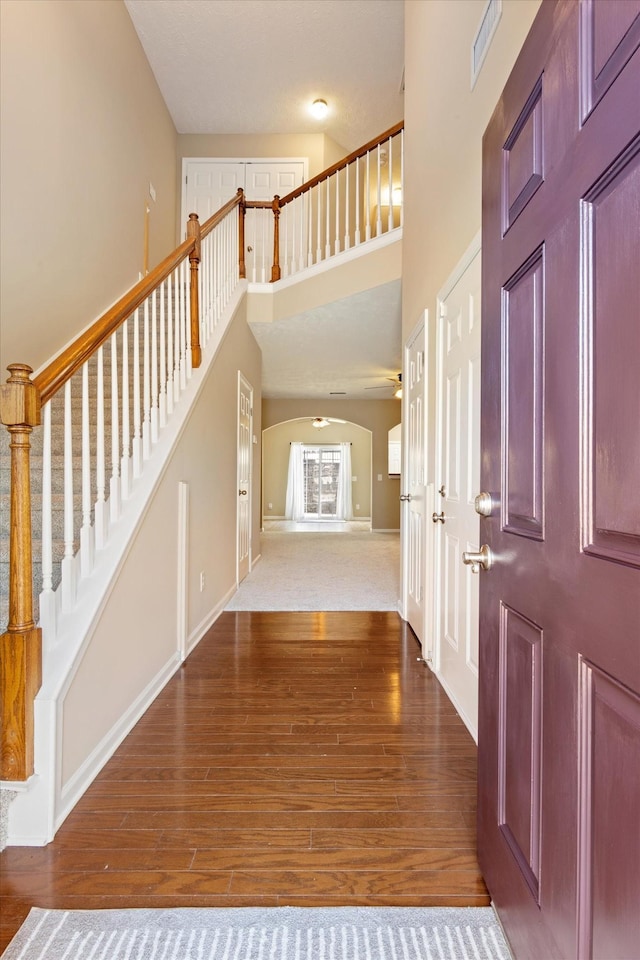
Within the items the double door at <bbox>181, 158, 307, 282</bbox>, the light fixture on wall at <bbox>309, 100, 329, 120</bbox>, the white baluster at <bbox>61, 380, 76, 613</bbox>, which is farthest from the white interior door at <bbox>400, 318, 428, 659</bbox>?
the light fixture on wall at <bbox>309, 100, 329, 120</bbox>

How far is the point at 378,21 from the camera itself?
4715 mm

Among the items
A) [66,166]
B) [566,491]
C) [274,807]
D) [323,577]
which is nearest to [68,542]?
[274,807]

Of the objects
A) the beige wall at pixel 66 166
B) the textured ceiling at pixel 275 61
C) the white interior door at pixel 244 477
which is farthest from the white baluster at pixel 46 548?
the textured ceiling at pixel 275 61

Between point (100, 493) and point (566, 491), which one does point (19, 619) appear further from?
point (566, 491)

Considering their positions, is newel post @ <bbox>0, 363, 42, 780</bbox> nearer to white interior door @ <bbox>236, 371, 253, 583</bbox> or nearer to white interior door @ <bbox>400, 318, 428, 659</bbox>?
white interior door @ <bbox>400, 318, 428, 659</bbox>

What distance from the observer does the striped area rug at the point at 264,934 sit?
110 centimetres

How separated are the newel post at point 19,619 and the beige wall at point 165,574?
0.15 metres

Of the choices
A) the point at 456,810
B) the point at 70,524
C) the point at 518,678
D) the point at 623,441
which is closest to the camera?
the point at 623,441

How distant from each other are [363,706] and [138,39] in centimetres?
659

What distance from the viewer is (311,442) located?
43.2 ft

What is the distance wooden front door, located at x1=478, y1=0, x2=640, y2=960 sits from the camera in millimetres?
657

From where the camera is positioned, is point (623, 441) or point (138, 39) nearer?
point (623, 441)

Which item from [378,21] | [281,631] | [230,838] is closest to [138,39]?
[378,21]

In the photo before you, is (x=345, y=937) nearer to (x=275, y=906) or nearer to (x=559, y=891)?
(x=275, y=906)
